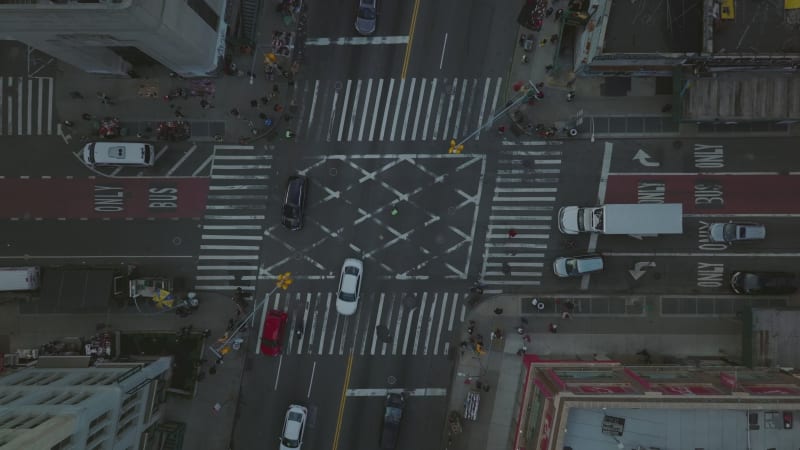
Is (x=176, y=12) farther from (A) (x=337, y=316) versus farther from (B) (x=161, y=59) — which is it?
(A) (x=337, y=316)

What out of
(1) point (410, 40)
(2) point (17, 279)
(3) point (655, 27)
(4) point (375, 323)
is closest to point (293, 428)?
(4) point (375, 323)

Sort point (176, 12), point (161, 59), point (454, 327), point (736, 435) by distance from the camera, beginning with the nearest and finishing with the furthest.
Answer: point (736, 435) < point (176, 12) < point (161, 59) < point (454, 327)

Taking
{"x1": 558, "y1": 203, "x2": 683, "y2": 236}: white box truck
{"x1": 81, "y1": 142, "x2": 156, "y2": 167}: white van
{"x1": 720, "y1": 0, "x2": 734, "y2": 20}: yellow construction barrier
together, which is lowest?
{"x1": 81, "y1": 142, "x2": 156, "y2": 167}: white van

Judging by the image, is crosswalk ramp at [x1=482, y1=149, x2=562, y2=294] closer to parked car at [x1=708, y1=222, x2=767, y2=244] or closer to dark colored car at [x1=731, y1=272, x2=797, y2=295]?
parked car at [x1=708, y1=222, x2=767, y2=244]

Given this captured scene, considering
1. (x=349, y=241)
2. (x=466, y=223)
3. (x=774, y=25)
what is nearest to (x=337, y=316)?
(x=349, y=241)

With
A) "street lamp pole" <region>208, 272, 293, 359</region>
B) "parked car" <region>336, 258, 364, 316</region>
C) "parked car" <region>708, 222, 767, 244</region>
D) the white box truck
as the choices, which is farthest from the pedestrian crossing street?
"parked car" <region>708, 222, 767, 244</region>

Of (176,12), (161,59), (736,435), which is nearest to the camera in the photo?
(736,435)

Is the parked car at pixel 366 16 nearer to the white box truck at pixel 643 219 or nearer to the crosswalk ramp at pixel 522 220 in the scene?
the crosswalk ramp at pixel 522 220
